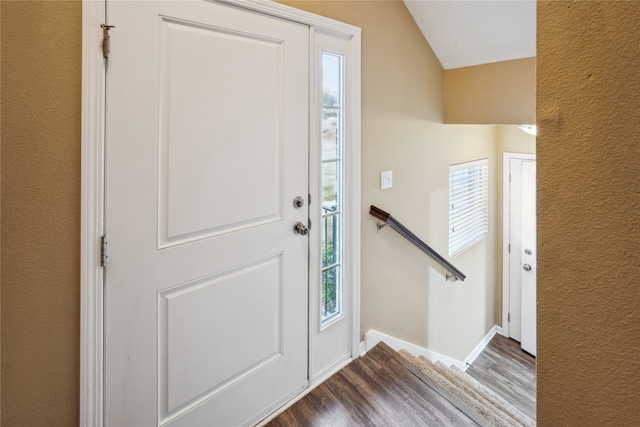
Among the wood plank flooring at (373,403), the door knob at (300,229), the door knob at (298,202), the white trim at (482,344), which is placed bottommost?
the white trim at (482,344)

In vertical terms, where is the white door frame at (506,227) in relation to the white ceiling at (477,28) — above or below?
below

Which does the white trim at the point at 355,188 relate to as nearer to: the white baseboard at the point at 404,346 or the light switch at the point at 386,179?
the white baseboard at the point at 404,346

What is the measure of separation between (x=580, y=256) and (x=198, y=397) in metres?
1.45

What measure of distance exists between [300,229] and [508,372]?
3351 millimetres

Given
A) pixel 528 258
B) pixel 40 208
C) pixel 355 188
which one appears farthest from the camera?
pixel 528 258

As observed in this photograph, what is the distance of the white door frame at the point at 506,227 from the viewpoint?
3.86 metres

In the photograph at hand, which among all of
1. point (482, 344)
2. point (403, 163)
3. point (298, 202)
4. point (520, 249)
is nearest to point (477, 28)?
point (403, 163)

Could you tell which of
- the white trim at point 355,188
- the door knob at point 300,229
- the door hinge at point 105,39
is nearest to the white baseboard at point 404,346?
the white trim at point 355,188

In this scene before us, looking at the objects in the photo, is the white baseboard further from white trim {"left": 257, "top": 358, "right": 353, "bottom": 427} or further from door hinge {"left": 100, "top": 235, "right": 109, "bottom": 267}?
door hinge {"left": 100, "top": 235, "right": 109, "bottom": 267}

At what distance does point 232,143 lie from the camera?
54.7 inches

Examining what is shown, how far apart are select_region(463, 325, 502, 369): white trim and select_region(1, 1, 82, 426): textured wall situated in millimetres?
3564

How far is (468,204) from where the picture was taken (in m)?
3.48

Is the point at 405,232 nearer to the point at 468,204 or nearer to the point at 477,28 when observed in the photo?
the point at 477,28

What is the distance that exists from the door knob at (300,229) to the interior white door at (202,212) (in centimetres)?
3
